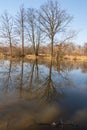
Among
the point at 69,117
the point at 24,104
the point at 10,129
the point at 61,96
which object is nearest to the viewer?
the point at 10,129

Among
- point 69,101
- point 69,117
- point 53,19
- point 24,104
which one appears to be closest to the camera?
point 69,117

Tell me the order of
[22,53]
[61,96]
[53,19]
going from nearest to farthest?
[61,96]
[53,19]
[22,53]

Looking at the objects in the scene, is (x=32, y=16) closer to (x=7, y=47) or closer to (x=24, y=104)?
(x=7, y=47)

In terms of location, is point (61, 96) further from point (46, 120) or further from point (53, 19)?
point (53, 19)

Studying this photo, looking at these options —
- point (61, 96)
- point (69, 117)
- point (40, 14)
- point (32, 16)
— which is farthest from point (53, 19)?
point (69, 117)

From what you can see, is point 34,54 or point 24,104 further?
point 34,54

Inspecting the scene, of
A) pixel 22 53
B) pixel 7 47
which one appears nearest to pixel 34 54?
pixel 22 53

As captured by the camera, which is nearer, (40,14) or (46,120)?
(46,120)

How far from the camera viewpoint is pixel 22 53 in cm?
3375

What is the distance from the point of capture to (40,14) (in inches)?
1210

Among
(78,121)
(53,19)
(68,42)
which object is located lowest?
(78,121)

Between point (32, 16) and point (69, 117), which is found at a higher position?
point (32, 16)

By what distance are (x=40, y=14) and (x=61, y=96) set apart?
25544 mm

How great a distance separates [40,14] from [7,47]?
8.38 meters
